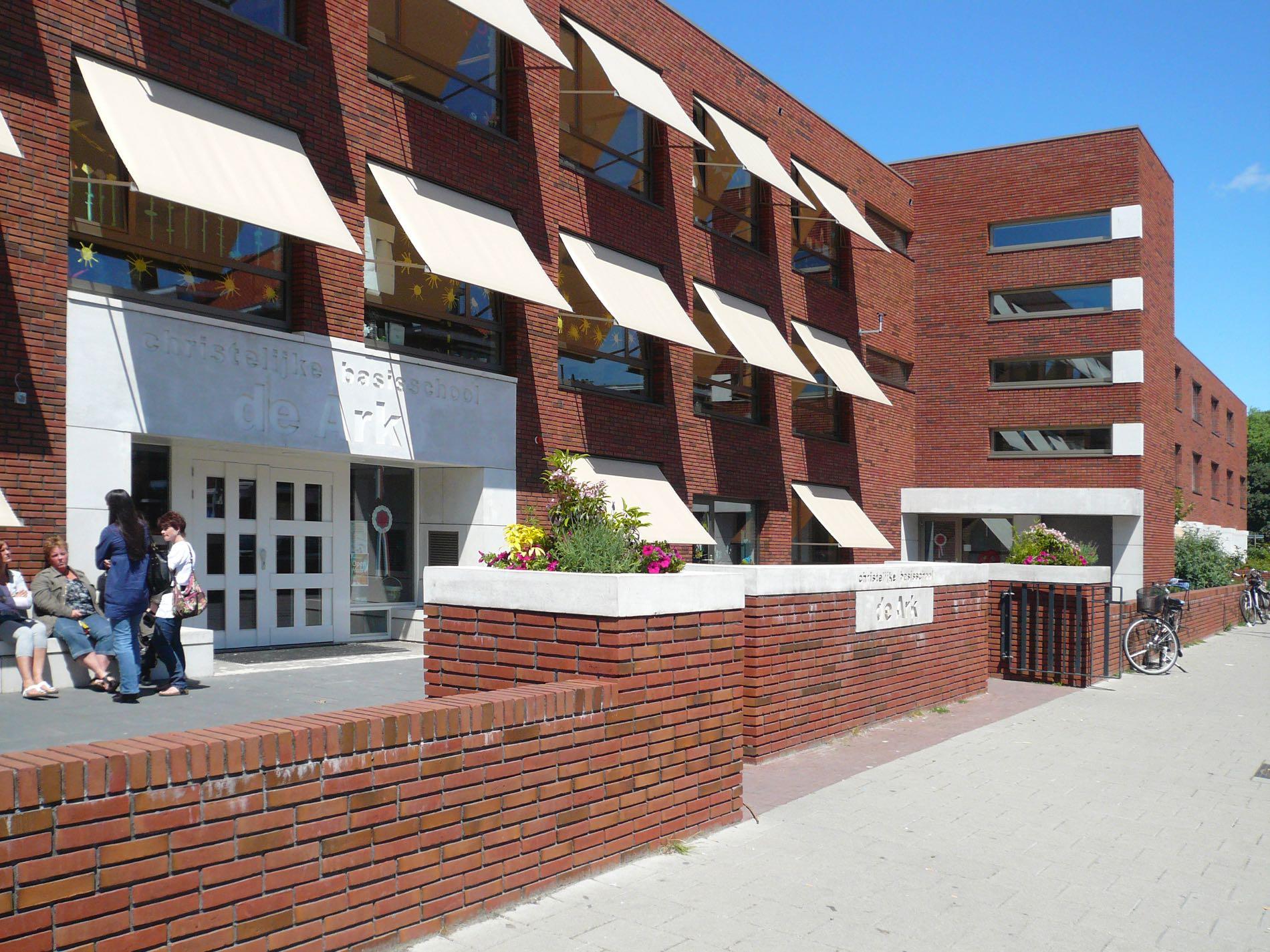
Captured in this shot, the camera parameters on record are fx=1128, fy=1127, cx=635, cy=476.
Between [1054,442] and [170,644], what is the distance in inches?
997

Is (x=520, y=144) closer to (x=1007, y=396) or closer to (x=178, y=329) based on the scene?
(x=178, y=329)

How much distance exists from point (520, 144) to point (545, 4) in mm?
2335

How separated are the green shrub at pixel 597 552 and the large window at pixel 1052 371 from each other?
2560cm

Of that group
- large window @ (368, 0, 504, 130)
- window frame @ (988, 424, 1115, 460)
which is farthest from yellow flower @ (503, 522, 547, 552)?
window frame @ (988, 424, 1115, 460)

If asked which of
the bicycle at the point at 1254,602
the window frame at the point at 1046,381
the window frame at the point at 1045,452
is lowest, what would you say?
the bicycle at the point at 1254,602

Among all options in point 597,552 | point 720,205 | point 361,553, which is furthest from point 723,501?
point 597,552

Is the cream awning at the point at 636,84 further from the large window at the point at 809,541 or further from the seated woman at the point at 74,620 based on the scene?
the seated woman at the point at 74,620

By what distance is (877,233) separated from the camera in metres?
29.2

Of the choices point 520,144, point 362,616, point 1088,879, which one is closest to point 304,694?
point 362,616

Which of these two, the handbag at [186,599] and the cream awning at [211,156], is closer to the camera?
the handbag at [186,599]

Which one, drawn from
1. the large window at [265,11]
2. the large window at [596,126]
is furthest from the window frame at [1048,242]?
the large window at [265,11]

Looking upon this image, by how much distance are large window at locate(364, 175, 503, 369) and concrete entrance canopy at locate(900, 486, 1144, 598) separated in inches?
644

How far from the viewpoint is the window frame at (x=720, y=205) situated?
20656 mm

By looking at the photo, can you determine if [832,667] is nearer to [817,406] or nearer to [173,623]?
[173,623]
